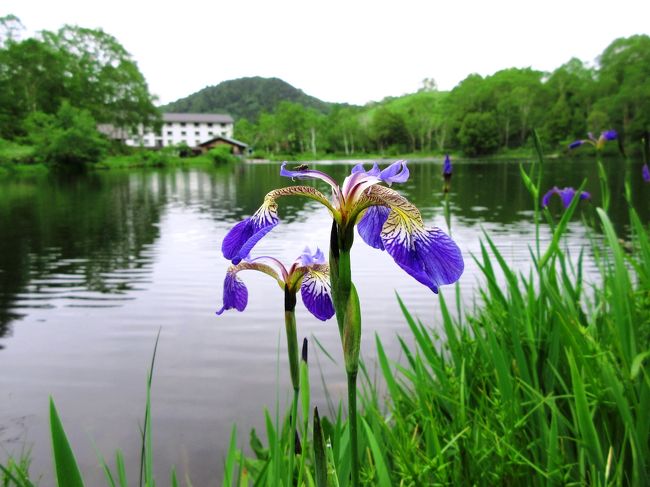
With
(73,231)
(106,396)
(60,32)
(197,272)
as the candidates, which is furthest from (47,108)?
(106,396)

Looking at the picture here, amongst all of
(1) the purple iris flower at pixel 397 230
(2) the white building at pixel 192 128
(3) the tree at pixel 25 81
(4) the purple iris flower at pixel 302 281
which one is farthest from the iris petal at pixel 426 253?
(2) the white building at pixel 192 128

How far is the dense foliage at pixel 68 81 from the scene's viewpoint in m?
60.0

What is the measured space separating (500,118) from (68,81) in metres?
70.4

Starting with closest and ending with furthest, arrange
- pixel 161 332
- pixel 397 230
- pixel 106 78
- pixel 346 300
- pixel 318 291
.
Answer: pixel 346 300
pixel 397 230
pixel 318 291
pixel 161 332
pixel 106 78

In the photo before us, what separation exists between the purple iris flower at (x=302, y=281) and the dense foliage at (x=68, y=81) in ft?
202

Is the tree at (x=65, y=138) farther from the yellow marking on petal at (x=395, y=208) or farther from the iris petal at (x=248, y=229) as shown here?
the yellow marking on petal at (x=395, y=208)

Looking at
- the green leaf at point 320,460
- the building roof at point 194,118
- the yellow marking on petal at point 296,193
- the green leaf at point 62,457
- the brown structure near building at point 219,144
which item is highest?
the building roof at point 194,118

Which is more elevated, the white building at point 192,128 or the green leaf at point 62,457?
the white building at point 192,128

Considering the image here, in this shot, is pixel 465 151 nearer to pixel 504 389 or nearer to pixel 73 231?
pixel 73 231

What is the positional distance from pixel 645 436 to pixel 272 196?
184cm

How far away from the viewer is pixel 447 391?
285 cm

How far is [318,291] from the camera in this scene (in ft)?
4.76

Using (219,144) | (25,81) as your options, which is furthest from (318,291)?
(219,144)

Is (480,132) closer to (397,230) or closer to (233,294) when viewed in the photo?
(233,294)
